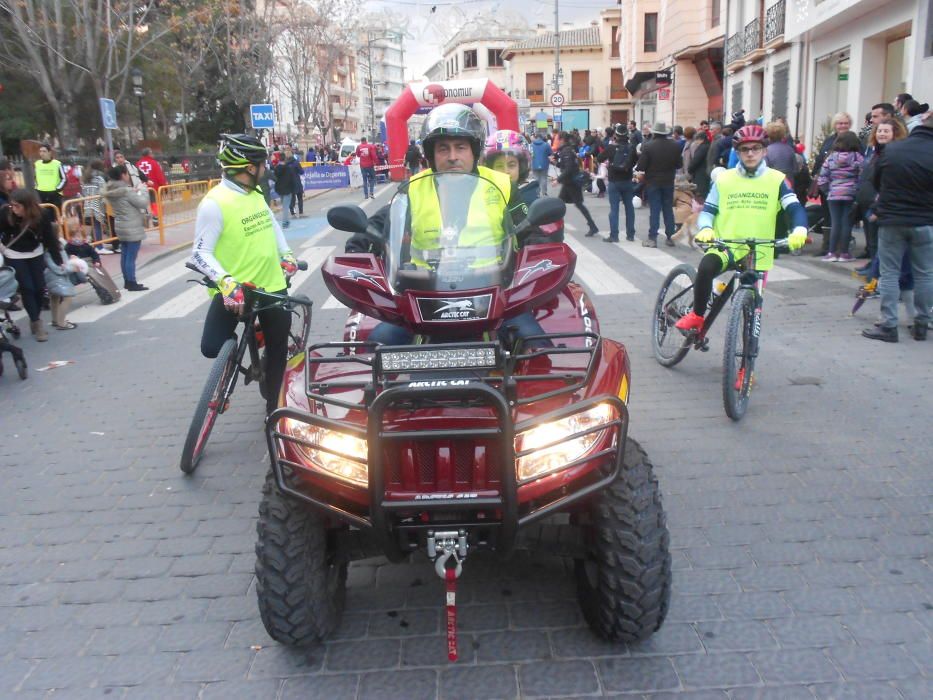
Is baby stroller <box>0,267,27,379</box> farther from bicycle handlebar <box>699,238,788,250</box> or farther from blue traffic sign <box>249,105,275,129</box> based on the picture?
blue traffic sign <box>249,105,275,129</box>

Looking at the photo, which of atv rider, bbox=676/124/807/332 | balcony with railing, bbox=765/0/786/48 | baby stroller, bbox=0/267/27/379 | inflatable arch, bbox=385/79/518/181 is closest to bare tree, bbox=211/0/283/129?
inflatable arch, bbox=385/79/518/181

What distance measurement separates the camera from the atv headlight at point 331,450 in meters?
2.84

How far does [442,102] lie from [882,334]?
1672 centimetres

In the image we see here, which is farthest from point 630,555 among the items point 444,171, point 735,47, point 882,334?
point 735,47

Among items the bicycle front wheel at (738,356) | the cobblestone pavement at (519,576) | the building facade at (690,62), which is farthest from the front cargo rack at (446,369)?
the building facade at (690,62)

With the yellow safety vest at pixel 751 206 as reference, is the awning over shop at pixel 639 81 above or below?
above

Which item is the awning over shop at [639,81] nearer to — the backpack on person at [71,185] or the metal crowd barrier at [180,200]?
the metal crowd barrier at [180,200]

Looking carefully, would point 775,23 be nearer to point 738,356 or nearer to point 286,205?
point 286,205

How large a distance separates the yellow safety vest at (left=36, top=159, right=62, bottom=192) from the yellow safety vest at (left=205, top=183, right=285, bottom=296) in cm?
1171

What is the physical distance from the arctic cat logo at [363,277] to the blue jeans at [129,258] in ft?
31.4

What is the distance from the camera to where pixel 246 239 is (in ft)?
17.7

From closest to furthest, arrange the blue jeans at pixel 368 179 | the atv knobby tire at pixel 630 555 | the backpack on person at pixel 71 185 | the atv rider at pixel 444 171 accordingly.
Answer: the atv knobby tire at pixel 630 555
the atv rider at pixel 444 171
the backpack on person at pixel 71 185
the blue jeans at pixel 368 179

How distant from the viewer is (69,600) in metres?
3.72

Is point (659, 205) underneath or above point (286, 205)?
above
